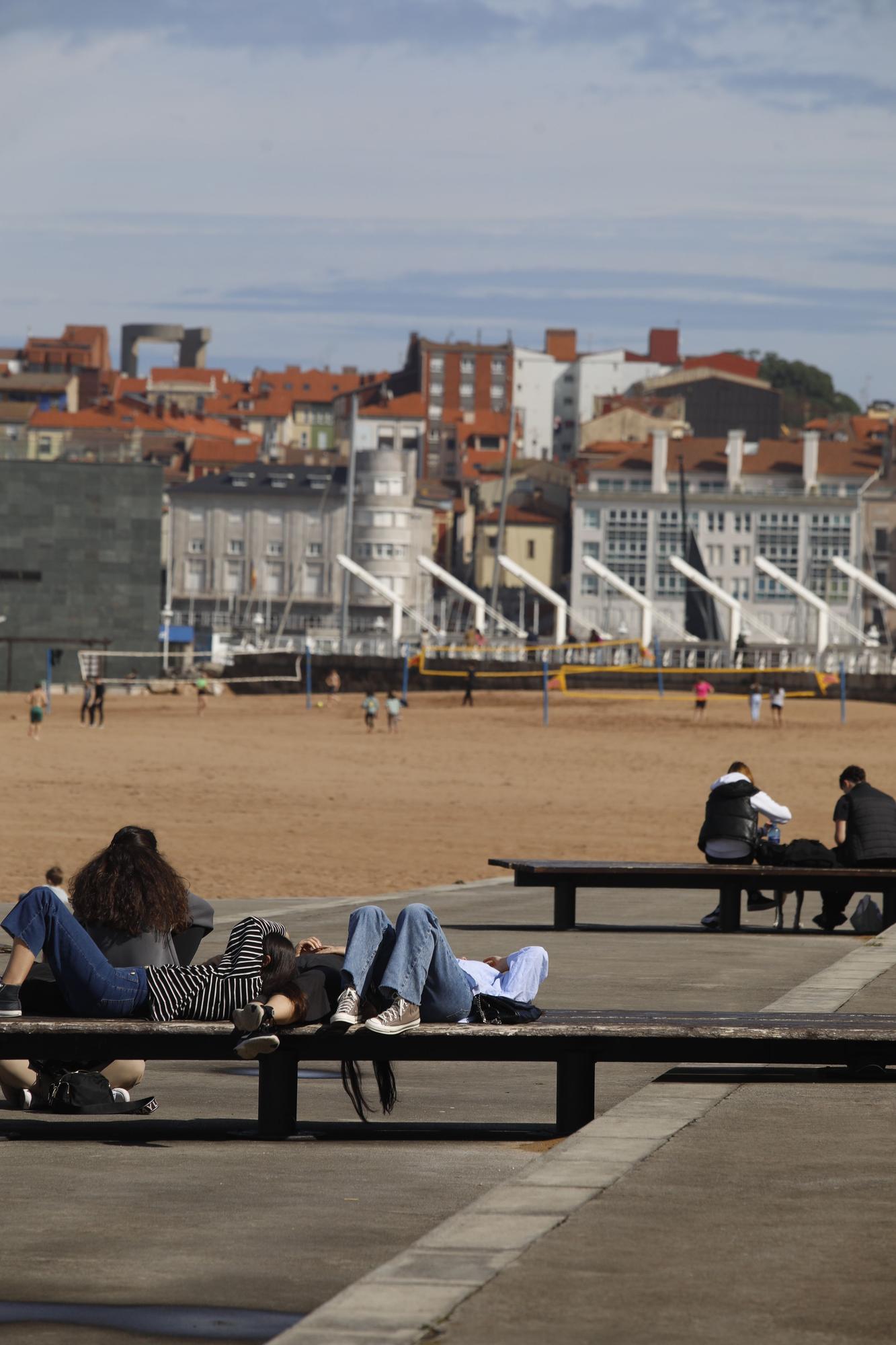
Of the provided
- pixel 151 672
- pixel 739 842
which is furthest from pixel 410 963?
pixel 151 672

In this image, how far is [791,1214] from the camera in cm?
508

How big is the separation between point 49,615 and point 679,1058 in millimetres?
73100

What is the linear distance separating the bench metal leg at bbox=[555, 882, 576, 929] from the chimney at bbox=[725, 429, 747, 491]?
11016 cm

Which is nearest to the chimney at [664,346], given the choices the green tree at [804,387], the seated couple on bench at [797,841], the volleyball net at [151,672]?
the green tree at [804,387]

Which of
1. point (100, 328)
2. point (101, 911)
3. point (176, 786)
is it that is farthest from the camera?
point (100, 328)

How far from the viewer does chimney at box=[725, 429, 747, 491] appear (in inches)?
4781

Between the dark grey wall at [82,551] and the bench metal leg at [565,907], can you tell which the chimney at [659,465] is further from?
the bench metal leg at [565,907]

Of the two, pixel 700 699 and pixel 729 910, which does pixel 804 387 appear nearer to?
pixel 700 699

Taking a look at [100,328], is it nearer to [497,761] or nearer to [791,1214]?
[497,761]

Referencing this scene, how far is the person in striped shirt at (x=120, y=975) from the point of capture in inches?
261

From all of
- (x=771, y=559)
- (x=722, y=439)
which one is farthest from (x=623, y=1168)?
(x=722, y=439)

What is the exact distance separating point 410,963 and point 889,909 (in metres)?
6.98

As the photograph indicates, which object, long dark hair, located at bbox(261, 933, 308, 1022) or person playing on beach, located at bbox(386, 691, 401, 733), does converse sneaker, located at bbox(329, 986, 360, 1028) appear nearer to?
long dark hair, located at bbox(261, 933, 308, 1022)

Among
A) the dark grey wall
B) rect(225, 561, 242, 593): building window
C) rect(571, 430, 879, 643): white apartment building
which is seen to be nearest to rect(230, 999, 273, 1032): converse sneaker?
the dark grey wall
